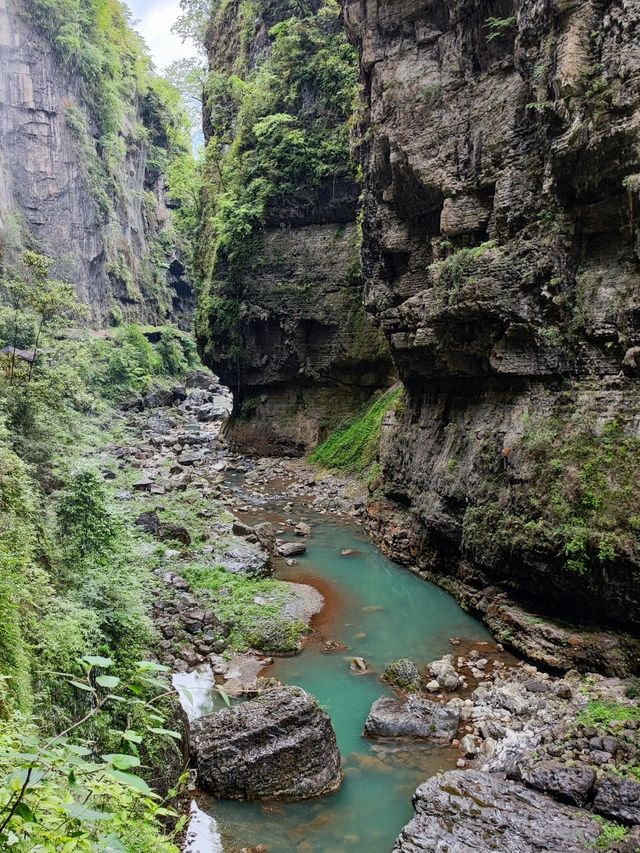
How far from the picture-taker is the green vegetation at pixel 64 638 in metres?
2.21

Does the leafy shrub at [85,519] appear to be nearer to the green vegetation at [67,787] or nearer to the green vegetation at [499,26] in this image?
the green vegetation at [67,787]

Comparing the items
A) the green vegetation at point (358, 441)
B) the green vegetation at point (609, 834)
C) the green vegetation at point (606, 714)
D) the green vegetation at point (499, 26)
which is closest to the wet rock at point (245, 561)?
the green vegetation at point (606, 714)

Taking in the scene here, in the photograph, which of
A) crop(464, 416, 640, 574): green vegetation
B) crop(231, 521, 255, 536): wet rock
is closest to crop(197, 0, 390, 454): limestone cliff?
crop(231, 521, 255, 536): wet rock

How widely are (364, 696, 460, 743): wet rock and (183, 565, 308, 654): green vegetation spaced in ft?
8.98

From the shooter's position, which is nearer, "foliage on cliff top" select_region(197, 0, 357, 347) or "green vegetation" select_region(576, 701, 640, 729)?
"green vegetation" select_region(576, 701, 640, 729)

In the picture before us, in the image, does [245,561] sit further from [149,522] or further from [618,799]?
Result: [618,799]

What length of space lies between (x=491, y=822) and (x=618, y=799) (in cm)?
133

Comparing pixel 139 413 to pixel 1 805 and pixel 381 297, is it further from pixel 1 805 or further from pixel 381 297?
pixel 1 805

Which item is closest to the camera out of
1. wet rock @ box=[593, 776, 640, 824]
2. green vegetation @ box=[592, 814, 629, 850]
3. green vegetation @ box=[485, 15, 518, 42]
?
green vegetation @ box=[592, 814, 629, 850]

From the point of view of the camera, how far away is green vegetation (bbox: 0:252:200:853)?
2.21m

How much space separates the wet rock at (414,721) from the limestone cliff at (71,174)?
3528cm

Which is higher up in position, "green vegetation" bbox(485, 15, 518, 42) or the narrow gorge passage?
"green vegetation" bbox(485, 15, 518, 42)

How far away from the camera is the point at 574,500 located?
9758 millimetres

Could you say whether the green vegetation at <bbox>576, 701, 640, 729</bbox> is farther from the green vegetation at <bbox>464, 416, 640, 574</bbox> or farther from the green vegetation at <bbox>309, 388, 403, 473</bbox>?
the green vegetation at <bbox>309, 388, 403, 473</bbox>
